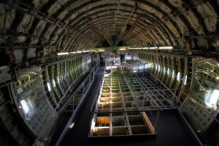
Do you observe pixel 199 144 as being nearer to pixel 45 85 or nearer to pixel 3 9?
pixel 3 9

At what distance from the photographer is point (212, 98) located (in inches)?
234

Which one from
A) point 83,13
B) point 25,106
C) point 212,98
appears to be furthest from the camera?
point 83,13

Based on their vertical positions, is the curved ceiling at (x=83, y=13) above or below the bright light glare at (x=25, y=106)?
above

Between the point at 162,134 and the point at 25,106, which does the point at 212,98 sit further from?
the point at 25,106

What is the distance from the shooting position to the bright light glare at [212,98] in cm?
569

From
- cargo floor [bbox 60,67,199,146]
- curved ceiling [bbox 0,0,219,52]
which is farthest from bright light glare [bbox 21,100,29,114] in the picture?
curved ceiling [bbox 0,0,219,52]

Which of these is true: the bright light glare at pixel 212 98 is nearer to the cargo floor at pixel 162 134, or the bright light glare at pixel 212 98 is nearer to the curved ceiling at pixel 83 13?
the cargo floor at pixel 162 134

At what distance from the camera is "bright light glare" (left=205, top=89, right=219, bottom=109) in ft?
18.7

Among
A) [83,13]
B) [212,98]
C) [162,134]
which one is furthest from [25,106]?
[212,98]

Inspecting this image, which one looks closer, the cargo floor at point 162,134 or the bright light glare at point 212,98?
the cargo floor at point 162,134

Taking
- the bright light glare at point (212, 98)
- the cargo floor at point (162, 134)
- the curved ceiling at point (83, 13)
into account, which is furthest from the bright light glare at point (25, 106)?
the bright light glare at point (212, 98)

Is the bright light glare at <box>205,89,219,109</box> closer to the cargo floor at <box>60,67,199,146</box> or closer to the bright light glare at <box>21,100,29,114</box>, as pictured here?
the cargo floor at <box>60,67,199,146</box>

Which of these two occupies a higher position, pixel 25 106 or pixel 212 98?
pixel 212 98

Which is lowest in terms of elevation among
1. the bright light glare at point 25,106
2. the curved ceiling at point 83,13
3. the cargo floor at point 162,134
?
the cargo floor at point 162,134
